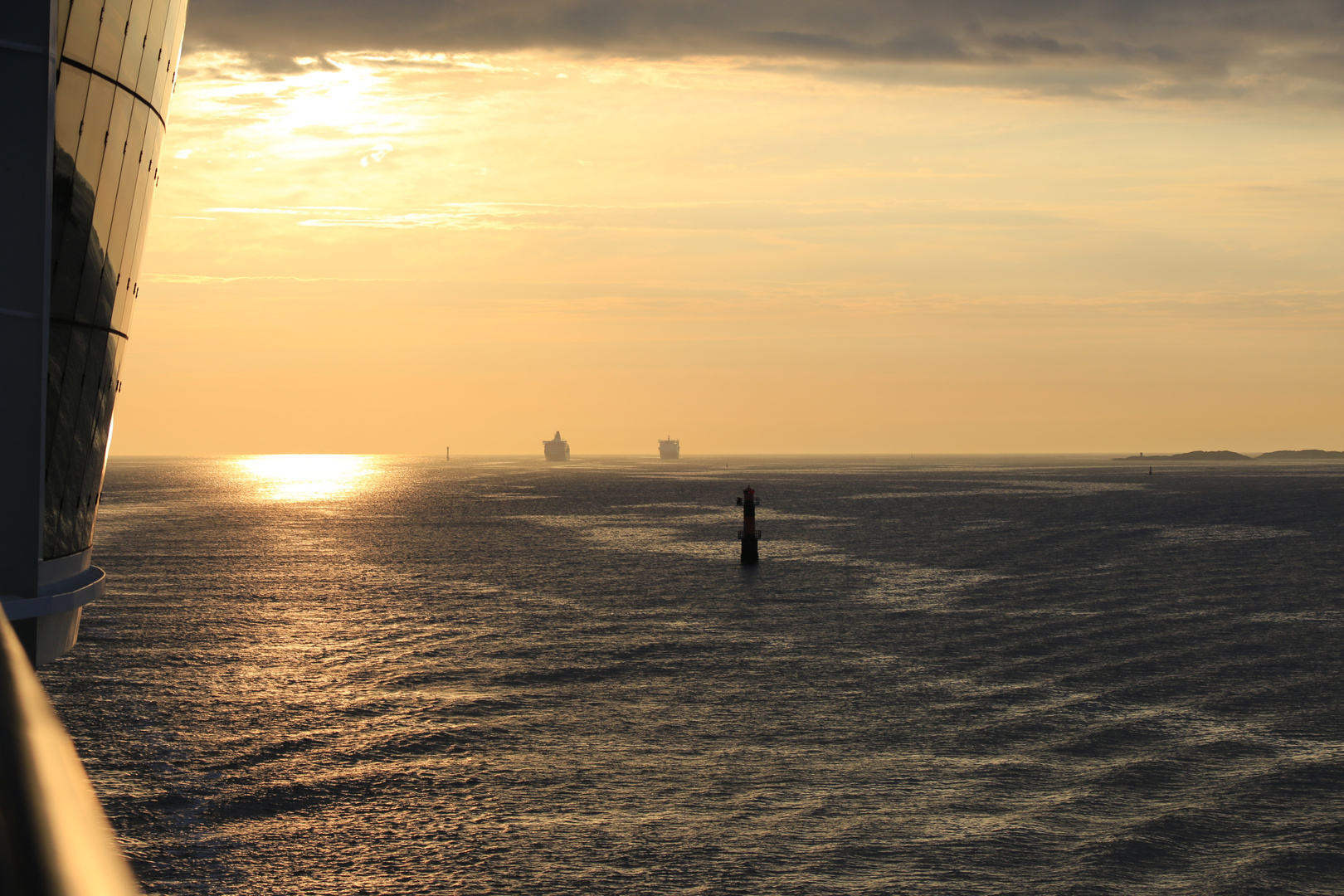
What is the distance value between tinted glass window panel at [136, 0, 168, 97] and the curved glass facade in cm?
3

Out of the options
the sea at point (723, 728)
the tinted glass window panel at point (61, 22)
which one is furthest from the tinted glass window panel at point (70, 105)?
the sea at point (723, 728)

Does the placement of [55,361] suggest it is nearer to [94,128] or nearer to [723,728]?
[94,128]

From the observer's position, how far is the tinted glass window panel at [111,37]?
16.0m

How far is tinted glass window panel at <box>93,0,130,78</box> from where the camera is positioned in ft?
52.4

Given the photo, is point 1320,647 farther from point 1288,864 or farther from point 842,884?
point 842,884

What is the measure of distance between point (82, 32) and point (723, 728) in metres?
15.7

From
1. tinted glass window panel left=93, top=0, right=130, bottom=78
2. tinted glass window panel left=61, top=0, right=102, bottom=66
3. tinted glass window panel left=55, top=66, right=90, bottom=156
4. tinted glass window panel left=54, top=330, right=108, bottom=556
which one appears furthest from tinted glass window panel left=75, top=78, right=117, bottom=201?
tinted glass window panel left=54, top=330, right=108, bottom=556

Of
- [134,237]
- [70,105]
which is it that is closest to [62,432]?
[134,237]

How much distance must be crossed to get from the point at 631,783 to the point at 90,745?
403 inches

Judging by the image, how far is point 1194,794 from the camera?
17.4m

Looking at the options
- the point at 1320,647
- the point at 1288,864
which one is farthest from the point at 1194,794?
the point at 1320,647

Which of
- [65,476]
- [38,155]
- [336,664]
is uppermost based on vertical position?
[38,155]

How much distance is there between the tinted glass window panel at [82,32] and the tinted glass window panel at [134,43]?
864 millimetres

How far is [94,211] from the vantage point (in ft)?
54.3
